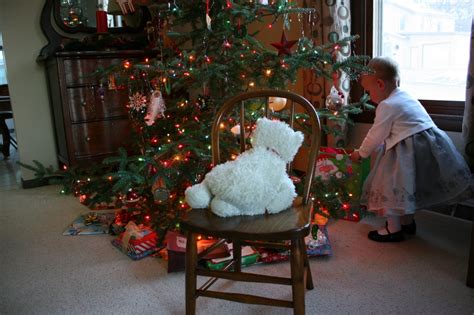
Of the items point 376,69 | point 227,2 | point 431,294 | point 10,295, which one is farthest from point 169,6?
point 431,294

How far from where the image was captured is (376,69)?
6.66 feet

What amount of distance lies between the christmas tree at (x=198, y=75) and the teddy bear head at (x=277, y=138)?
1.89 ft

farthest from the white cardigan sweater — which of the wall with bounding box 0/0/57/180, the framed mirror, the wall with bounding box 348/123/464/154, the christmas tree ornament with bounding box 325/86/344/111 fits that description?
the wall with bounding box 0/0/57/180

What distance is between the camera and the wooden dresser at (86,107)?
9.34 ft

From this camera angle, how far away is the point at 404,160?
193cm

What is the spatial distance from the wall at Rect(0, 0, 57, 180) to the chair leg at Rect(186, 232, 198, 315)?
246 centimetres

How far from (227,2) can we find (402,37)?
120cm

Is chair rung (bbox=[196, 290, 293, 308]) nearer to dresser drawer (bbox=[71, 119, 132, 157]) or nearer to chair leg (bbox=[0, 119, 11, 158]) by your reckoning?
→ dresser drawer (bbox=[71, 119, 132, 157])

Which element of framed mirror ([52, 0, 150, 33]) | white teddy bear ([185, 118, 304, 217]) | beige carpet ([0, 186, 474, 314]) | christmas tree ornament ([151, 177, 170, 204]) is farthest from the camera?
framed mirror ([52, 0, 150, 33])

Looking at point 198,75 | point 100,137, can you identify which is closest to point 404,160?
point 198,75

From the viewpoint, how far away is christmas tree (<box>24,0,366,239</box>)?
1.91 meters

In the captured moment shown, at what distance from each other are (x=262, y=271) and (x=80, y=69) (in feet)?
6.33

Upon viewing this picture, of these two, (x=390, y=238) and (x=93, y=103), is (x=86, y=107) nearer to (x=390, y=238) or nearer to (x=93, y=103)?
(x=93, y=103)

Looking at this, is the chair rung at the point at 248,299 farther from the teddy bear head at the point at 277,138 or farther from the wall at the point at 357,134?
the wall at the point at 357,134
